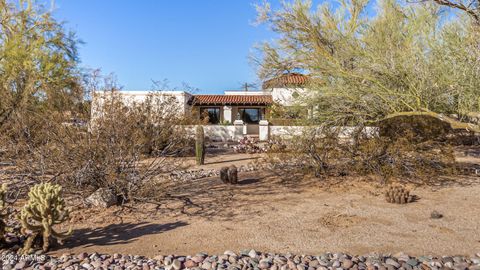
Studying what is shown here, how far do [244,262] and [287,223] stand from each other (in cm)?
171

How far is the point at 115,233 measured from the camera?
5473 millimetres

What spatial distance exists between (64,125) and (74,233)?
2.41 metres

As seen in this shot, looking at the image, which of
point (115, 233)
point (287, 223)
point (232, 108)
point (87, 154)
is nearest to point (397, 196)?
point (287, 223)

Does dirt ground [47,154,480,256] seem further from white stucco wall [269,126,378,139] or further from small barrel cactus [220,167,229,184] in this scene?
white stucco wall [269,126,378,139]

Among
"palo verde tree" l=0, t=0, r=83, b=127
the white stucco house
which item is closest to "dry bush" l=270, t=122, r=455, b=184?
"palo verde tree" l=0, t=0, r=83, b=127

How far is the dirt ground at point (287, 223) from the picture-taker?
488 cm

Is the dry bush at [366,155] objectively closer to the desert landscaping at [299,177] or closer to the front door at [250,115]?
the desert landscaping at [299,177]

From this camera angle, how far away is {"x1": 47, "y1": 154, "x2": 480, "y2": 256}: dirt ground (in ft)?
16.0

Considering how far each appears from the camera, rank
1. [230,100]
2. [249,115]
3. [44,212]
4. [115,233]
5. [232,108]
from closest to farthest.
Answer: [44,212], [115,233], [230,100], [232,108], [249,115]

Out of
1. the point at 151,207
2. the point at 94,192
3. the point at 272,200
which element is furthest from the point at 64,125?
the point at 272,200

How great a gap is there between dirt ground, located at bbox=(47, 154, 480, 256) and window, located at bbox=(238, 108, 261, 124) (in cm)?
2236

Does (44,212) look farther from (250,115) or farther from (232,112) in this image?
(250,115)

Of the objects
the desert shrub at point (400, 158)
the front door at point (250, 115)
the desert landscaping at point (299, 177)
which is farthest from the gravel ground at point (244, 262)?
the front door at point (250, 115)

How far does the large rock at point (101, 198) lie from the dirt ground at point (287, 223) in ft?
0.50
